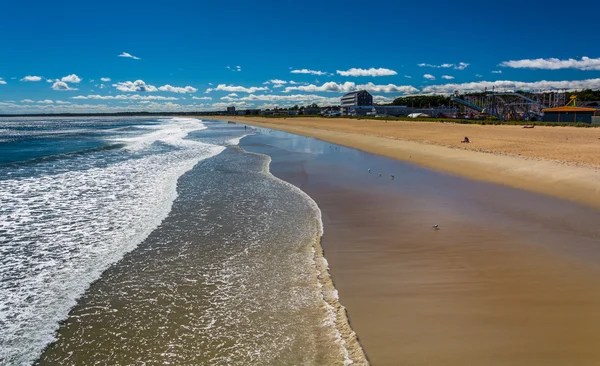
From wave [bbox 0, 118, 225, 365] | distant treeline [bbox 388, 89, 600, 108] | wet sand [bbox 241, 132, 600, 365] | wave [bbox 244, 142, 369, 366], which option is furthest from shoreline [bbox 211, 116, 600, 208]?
distant treeline [bbox 388, 89, 600, 108]

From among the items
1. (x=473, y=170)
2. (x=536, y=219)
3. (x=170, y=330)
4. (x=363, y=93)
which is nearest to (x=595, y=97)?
(x=363, y=93)

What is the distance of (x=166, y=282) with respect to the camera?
635 centimetres

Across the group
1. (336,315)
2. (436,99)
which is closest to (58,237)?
(336,315)

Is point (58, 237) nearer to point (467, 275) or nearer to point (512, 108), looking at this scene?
point (467, 275)

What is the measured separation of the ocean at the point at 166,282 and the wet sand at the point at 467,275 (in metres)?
0.53

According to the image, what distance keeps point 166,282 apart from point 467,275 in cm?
481

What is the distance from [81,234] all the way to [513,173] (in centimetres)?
1493

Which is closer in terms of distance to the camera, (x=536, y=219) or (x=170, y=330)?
(x=170, y=330)

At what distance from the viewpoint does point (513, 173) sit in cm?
1566

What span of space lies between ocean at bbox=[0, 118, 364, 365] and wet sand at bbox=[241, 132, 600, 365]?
1.73ft

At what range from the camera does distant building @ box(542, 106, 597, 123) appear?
51703mm

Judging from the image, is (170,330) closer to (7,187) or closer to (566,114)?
(7,187)

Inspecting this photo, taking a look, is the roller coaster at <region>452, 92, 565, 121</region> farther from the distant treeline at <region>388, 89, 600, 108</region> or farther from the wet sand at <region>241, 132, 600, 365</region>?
the wet sand at <region>241, 132, 600, 365</region>

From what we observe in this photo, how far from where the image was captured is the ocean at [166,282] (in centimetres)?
454
